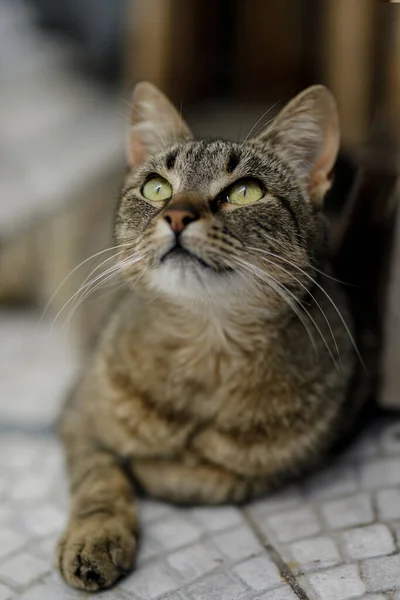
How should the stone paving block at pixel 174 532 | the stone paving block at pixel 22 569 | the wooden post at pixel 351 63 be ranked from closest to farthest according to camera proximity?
1. the stone paving block at pixel 22 569
2. the stone paving block at pixel 174 532
3. the wooden post at pixel 351 63

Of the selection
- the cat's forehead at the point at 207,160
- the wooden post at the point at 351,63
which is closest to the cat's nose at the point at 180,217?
the cat's forehead at the point at 207,160

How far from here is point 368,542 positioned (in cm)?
145

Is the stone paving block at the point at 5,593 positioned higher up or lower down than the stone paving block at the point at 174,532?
lower down

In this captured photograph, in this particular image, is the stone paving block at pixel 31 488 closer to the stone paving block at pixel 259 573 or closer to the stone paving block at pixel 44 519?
the stone paving block at pixel 44 519

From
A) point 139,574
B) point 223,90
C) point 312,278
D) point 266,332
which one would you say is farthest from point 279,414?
point 223,90

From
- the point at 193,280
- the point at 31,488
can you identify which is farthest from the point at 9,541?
the point at 193,280

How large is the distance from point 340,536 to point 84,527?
490 millimetres

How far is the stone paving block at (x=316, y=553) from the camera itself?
140 centimetres

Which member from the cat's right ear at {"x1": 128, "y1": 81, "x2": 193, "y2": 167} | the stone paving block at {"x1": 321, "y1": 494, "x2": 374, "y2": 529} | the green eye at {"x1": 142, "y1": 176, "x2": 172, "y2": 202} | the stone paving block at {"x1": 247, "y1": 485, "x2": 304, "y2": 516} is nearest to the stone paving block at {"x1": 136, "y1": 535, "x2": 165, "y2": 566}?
the stone paving block at {"x1": 247, "y1": 485, "x2": 304, "y2": 516}

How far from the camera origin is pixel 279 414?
1.56 metres

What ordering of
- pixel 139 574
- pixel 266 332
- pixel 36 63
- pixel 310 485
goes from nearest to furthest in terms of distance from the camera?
1. pixel 139 574
2. pixel 266 332
3. pixel 310 485
4. pixel 36 63

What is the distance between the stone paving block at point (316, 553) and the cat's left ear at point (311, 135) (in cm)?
66

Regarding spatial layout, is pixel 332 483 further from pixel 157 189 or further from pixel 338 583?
pixel 157 189

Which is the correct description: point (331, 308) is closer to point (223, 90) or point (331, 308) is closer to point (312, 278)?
point (312, 278)
